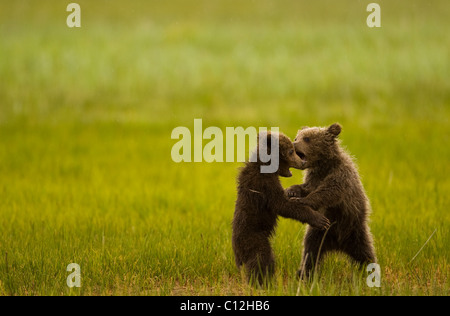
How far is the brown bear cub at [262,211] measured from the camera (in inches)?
205

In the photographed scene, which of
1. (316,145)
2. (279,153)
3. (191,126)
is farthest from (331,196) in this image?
(191,126)

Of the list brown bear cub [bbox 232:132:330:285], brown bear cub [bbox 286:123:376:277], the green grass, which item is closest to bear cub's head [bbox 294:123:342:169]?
brown bear cub [bbox 286:123:376:277]

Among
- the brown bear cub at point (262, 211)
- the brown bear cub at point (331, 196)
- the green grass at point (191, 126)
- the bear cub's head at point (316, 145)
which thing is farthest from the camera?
the green grass at point (191, 126)

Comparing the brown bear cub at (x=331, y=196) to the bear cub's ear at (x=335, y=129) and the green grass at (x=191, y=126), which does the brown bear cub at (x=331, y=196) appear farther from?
the green grass at (x=191, y=126)

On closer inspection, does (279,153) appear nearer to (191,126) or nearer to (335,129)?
(335,129)

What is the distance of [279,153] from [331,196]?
0.58 metres

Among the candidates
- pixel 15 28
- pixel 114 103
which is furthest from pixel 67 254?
pixel 15 28

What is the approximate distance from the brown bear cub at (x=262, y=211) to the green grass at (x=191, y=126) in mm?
215

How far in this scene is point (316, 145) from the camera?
562 cm

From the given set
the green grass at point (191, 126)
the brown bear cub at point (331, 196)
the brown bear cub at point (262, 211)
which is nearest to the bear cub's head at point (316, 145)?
the brown bear cub at point (331, 196)

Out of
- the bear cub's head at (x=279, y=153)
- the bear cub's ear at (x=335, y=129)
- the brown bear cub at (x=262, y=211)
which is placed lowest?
the brown bear cub at (x=262, y=211)
